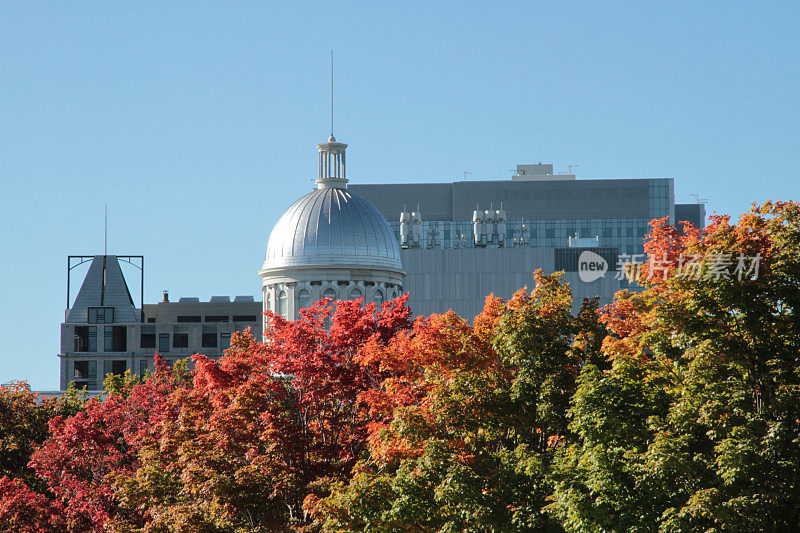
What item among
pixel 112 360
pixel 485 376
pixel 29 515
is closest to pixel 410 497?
pixel 485 376

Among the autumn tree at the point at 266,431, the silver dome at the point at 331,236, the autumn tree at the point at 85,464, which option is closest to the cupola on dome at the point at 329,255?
the silver dome at the point at 331,236

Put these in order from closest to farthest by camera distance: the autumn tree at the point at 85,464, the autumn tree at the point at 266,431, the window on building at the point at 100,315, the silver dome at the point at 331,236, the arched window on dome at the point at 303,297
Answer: the autumn tree at the point at 266,431 → the autumn tree at the point at 85,464 → the silver dome at the point at 331,236 → the arched window on dome at the point at 303,297 → the window on building at the point at 100,315

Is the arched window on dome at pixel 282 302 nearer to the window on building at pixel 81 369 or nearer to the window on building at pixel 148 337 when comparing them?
the window on building at pixel 81 369

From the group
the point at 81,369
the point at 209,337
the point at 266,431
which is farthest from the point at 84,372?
the point at 266,431

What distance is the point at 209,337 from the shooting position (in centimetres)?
13800

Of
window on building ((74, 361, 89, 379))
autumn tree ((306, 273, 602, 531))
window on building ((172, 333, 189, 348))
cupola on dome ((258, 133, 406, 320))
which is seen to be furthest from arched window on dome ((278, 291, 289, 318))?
window on building ((172, 333, 189, 348))

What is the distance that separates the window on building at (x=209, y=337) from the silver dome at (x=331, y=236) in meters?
71.6

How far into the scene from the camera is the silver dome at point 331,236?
213 ft

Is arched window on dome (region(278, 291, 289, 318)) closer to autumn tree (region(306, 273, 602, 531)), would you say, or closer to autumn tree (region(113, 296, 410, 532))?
autumn tree (region(113, 296, 410, 532))

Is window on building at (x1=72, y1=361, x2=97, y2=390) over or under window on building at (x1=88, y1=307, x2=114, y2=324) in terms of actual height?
under

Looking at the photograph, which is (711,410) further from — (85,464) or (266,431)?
(85,464)

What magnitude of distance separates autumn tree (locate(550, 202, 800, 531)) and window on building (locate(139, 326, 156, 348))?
111 meters

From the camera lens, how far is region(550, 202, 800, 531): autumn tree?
87.4ft

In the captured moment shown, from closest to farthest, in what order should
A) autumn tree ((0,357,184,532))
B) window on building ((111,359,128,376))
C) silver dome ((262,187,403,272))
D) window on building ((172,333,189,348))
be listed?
autumn tree ((0,357,184,532)) < silver dome ((262,187,403,272)) < window on building ((111,359,128,376)) < window on building ((172,333,189,348))
